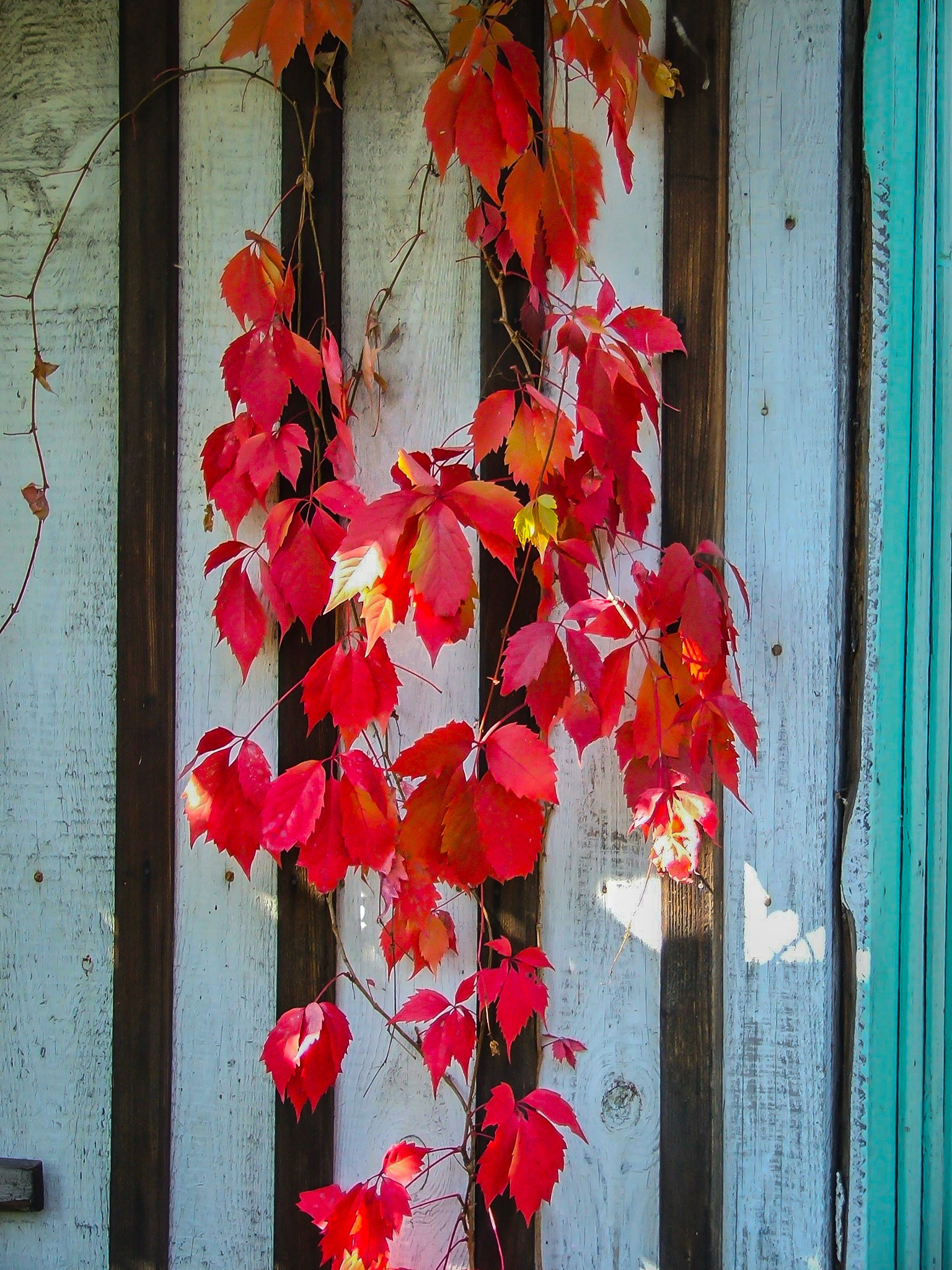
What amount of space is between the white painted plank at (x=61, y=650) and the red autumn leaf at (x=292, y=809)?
51cm

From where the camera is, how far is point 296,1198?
1.63 meters

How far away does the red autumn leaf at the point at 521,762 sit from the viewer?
4.03ft

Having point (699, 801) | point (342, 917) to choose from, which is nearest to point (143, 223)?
point (342, 917)

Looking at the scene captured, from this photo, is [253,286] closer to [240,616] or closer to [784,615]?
[240,616]

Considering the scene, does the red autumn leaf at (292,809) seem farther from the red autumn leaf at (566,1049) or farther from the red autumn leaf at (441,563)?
the red autumn leaf at (566,1049)

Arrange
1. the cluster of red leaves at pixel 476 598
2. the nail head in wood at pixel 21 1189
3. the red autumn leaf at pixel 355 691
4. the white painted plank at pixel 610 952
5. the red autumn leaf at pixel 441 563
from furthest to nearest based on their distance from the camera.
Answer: the nail head in wood at pixel 21 1189
the white painted plank at pixel 610 952
the red autumn leaf at pixel 355 691
the cluster of red leaves at pixel 476 598
the red autumn leaf at pixel 441 563

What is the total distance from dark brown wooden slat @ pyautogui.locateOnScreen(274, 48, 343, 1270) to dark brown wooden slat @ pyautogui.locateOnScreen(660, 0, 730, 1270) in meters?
0.60

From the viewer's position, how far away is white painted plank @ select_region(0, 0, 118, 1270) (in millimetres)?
1722

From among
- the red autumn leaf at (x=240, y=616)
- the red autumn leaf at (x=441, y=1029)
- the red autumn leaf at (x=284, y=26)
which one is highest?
the red autumn leaf at (x=284, y=26)

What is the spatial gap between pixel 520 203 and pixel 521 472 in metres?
0.41

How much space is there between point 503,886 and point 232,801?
50 cm

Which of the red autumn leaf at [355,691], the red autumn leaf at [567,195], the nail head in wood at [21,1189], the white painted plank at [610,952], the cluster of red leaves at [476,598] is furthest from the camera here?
the nail head in wood at [21,1189]

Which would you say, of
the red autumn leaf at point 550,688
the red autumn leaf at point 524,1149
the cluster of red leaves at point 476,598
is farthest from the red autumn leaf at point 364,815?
the red autumn leaf at point 524,1149

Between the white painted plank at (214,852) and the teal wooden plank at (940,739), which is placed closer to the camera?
the teal wooden plank at (940,739)
